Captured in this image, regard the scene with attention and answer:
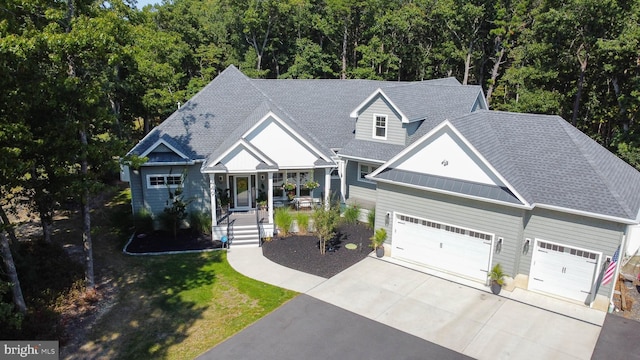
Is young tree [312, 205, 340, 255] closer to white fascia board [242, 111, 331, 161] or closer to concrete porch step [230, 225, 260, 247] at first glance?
concrete porch step [230, 225, 260, 247]

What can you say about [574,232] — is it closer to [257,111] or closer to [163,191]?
[257,111]

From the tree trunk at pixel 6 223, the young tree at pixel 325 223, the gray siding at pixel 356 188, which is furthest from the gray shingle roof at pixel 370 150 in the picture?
the tree trunk at pixel 6 223

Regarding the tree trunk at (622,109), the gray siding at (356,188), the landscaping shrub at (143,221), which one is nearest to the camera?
the landscaping shrub at (143,221)

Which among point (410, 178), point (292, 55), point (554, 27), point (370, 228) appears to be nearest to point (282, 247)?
point (370, 228)

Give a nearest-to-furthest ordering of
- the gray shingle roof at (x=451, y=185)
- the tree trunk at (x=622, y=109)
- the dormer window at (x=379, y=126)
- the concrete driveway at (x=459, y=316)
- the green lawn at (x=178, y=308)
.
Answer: the green lawn at (x=178, y=308) < the concrete driveway at (x=459, y=316) < the gray shingle roof at (x=451, y=185) < the dormer window at (x=379, y=126) < the tree trunk at (x=622, y=109)

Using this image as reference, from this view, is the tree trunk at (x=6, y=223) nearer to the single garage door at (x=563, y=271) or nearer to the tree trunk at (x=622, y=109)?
the single garage door at (x=563, y=271)

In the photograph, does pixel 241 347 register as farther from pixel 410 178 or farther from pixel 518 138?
pixel 518 138

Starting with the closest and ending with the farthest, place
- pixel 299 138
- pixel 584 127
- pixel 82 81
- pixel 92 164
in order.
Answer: pixel 82 81, pixel 92 164, pixel 299 138, pixel 584 127

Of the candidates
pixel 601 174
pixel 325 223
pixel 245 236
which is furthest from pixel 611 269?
pixel 245 236
